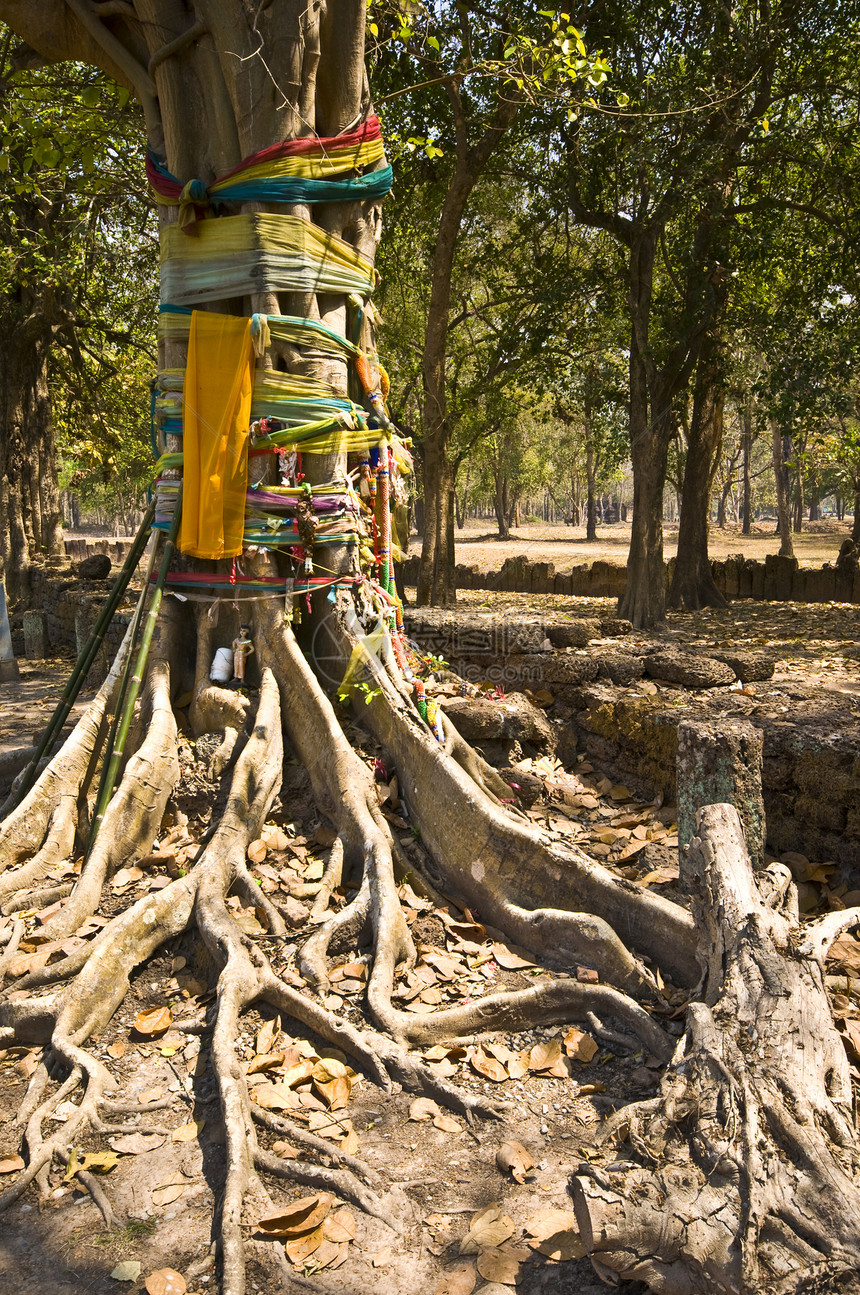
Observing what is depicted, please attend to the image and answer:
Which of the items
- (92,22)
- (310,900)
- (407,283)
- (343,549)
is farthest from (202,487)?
(407,283)

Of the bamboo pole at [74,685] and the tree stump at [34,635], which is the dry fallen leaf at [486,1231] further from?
the tree stump at [34,635]

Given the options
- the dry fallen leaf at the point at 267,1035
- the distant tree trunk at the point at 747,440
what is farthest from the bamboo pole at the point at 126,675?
the distant tree trunk at the point at 747,440

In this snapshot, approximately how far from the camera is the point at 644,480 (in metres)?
11.9

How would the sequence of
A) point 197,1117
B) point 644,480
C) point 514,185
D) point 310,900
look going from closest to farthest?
point 197,1117
point 310,900
point 644,480
point 514,185

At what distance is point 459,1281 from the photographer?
2146 millimetres

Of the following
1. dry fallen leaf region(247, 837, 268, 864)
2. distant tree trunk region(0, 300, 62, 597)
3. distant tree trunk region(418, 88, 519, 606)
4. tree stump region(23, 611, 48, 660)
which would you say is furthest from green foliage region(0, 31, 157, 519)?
dry fallen leaf region(247, 837, 268, 864)

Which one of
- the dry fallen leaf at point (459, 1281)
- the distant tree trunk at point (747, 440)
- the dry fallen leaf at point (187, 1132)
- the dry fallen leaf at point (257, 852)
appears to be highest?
the distant tree trunk at point (747, 440)

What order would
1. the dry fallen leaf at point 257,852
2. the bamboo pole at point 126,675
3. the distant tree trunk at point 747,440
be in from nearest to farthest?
the dry fallen leaf at point 257,852, the bamboo pole at point 126,675, the distant tree trunk at point 747,440

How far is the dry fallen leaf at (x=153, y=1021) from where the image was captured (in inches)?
121

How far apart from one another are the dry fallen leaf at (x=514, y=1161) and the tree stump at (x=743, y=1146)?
0.95 ft

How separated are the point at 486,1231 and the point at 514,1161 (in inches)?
10.7

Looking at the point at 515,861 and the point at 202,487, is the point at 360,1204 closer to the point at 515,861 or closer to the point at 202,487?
the point at 515,861

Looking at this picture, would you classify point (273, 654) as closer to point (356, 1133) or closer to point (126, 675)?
point (126, 675)

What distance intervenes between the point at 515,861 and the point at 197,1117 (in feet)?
5.31
